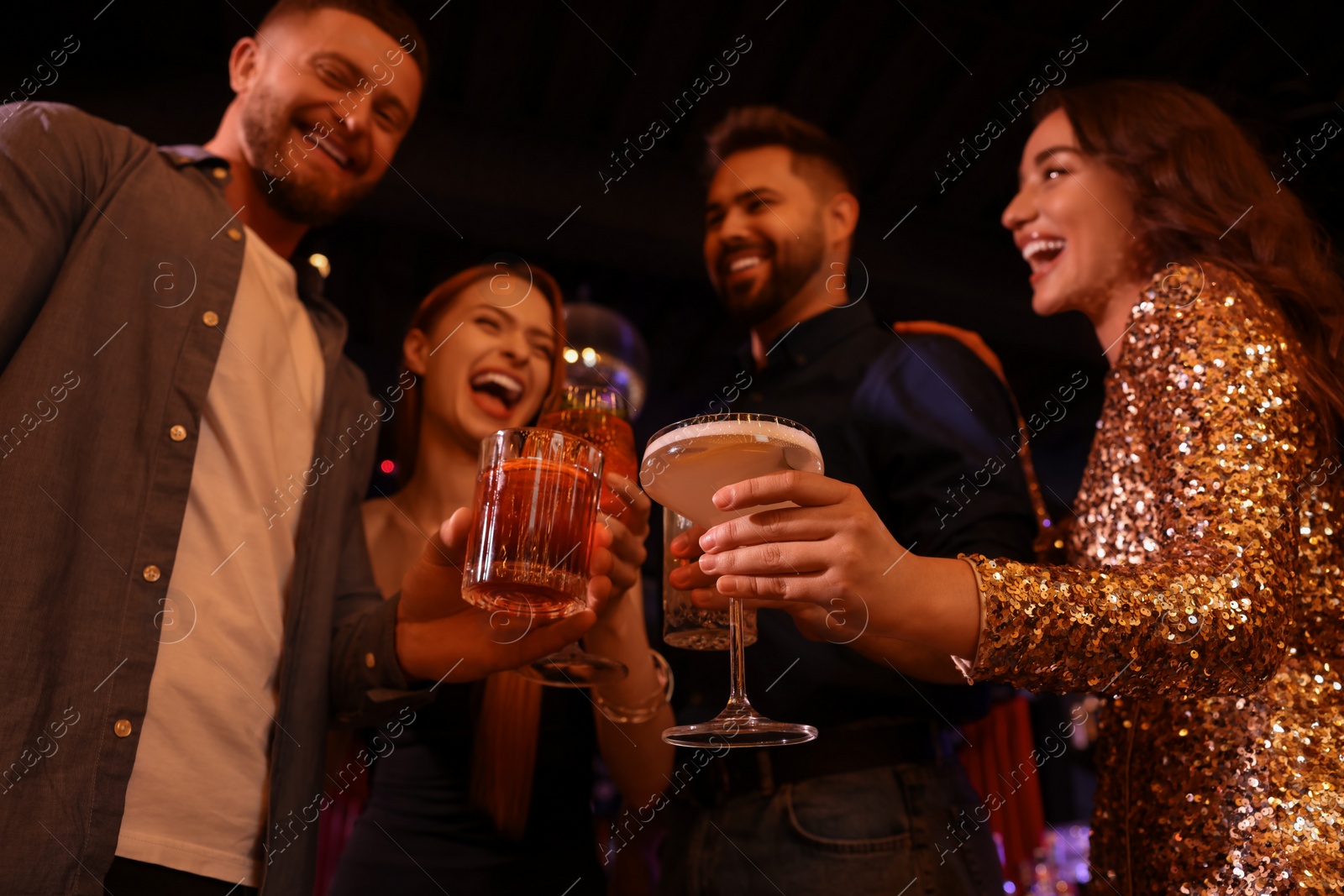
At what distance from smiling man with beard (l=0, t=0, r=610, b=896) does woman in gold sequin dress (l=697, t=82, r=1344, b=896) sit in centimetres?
49

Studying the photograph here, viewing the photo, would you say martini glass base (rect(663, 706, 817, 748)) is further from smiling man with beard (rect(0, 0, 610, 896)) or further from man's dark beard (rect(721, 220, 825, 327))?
man's dark beard (rect(721, 220, 825, 327))

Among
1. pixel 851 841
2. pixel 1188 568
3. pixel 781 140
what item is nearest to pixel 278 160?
pixel 781 140

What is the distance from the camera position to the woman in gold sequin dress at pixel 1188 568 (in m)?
1.07

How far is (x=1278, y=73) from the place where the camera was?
283 centimetres

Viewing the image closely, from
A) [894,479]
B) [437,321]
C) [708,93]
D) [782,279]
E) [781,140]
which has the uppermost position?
[708,93]

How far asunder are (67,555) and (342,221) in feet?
10.6

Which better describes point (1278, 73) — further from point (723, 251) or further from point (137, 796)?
point (137, 796)

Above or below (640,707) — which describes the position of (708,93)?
above

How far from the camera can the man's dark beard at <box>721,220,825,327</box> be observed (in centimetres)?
246

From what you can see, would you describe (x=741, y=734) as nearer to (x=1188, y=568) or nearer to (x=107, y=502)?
(x=1188, y=568)

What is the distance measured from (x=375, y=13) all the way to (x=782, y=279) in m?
1.24

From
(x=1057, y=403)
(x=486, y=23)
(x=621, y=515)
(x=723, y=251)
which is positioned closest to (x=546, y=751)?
(x=621, y=515)

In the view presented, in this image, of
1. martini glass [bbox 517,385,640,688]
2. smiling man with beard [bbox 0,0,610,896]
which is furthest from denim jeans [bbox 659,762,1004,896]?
smiling man with beard [bbox 0,0,610,896]

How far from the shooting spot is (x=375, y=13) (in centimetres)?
224
